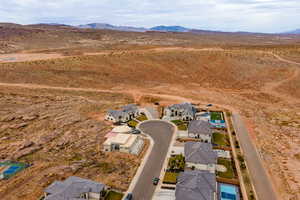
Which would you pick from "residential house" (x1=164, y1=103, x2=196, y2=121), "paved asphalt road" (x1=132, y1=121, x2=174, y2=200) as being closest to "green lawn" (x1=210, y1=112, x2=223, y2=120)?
"residential house" (x1=164, y1=103, x2=196, y2=121)

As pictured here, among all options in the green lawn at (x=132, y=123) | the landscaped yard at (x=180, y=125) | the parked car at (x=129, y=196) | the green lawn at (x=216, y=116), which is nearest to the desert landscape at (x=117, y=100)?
the parked car at (x=129, y=196)

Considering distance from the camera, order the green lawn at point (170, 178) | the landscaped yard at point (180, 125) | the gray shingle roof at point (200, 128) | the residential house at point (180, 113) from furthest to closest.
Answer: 1. the residential house at point (180, 113)
2. the landscaped yard at point (180, 125)
3. the gray shingle roof at point (200, 128)
4. the green lawn at point (170, 178)

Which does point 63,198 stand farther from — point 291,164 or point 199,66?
point 199,66

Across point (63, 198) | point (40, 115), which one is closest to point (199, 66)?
point (40, 115)

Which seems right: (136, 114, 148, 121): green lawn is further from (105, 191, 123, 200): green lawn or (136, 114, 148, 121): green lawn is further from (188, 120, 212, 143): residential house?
(105, 191, 123, 200): green lawn

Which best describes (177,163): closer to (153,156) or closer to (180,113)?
(153,156)

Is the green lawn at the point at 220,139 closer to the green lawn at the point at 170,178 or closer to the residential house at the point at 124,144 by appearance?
the green lawn at the point at 170,178

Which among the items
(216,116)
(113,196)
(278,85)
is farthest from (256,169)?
(278,85)
